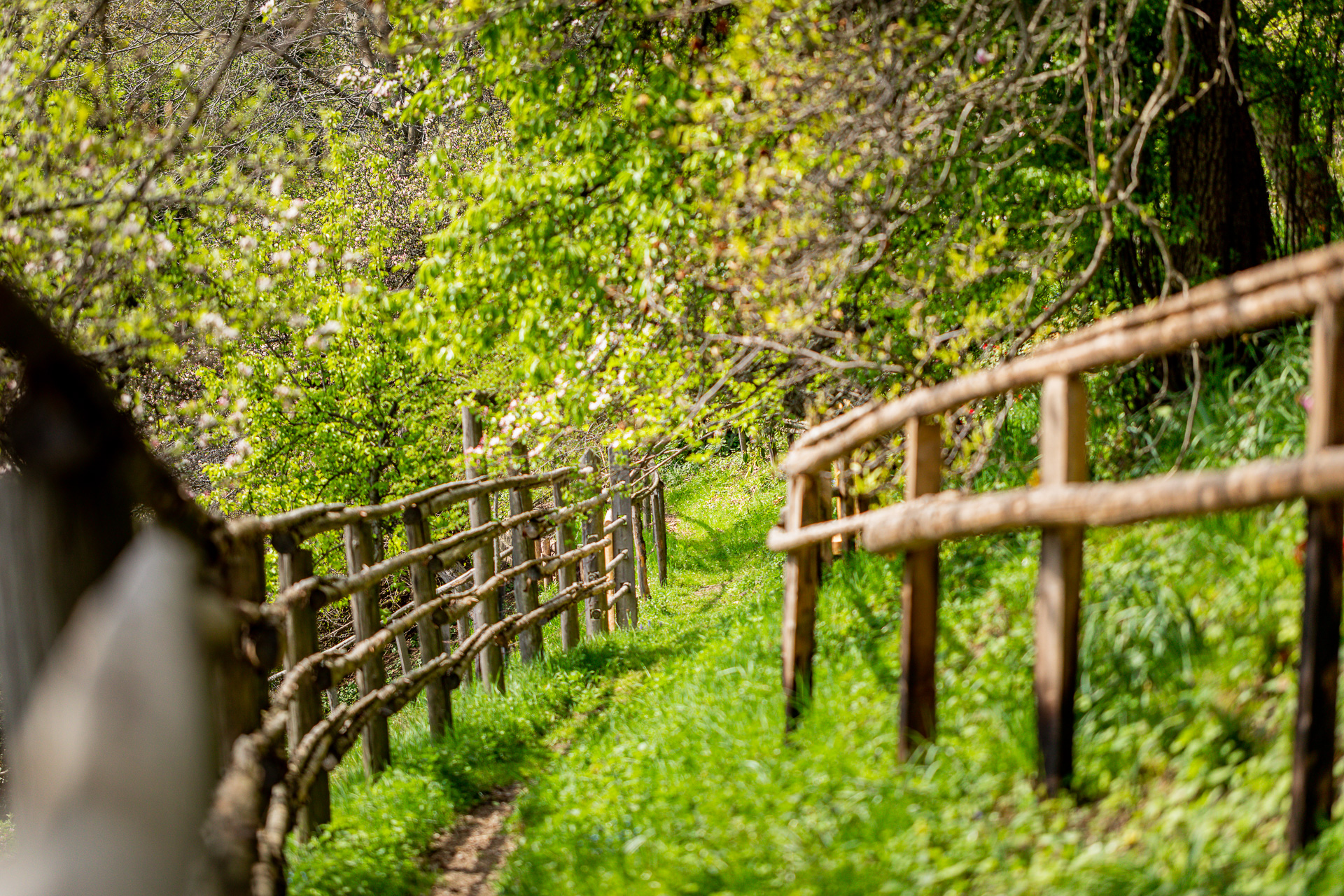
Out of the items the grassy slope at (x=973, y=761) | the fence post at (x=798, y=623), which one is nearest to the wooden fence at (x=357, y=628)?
the grassy slope at (x=973, y=761)

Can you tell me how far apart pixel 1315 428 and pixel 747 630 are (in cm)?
428

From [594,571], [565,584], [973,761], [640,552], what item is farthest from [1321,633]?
[640,552]

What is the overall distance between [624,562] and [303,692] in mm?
7847

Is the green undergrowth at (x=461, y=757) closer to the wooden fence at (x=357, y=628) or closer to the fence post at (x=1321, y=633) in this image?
the wooden fence at (x=357, y=628)

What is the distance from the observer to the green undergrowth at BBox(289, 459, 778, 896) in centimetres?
483

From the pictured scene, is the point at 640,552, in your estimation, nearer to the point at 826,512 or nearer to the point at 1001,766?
the point at 826,512

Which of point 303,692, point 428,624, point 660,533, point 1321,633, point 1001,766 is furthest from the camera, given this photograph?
point 660,533

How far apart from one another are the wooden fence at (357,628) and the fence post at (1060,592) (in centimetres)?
220

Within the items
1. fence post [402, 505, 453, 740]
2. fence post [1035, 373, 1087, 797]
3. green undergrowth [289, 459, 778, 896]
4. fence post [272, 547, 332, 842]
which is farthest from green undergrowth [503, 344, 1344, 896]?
fence post [402, 505, 453, 740]

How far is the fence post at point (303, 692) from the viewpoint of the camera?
5.12 m

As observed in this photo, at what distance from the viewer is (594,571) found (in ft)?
40.2

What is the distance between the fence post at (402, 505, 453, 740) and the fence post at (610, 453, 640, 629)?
4822 millimetres

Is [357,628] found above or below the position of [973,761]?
below

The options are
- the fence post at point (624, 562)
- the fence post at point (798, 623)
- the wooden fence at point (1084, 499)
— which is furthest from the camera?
the fence post at point (624, 562)
